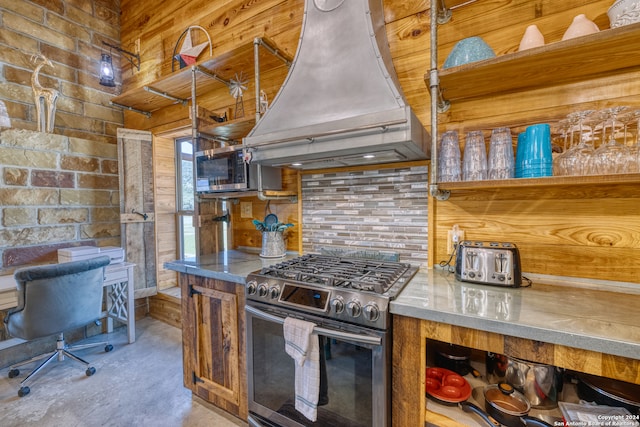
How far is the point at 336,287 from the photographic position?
1.20 metres

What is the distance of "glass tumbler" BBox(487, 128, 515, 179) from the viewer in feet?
4.17

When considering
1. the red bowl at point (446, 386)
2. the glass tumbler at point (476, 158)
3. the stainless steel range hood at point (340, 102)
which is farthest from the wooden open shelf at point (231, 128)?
the red bowl at point (446, 386)

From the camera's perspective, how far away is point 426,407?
1100 millimetres

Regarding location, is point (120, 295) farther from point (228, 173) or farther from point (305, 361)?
point (305, 361)

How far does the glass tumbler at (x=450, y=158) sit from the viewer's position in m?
1.40

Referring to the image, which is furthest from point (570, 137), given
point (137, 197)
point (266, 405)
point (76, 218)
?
point (76, 218)

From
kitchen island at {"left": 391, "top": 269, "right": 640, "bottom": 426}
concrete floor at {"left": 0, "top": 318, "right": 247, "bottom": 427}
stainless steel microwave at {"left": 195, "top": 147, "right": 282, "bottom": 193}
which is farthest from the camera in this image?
stainless steel microwave at {"left": 195, "top": 147, "right": 282, "bottom": 193}

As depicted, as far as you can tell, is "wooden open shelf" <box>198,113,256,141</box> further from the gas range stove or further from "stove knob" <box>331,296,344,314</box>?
"stove knob" <box>331,296,344,314</box>

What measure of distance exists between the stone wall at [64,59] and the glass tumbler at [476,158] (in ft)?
11.2

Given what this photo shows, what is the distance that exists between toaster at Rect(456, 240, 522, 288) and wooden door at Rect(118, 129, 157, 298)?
308cm

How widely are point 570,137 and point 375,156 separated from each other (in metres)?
0.88

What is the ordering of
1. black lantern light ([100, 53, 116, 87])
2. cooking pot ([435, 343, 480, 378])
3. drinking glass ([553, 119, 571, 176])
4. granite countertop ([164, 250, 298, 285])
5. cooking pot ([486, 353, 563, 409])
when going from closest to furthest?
cooking pot ([486, 353, 563, 409]) → drinking glass ([553, 119, 571, 176]) → cooking pot ([435, 343, 480, 378]) → granite countertop ([164, 250, 298, 285]) → black lantern light ([100, 53, 116, 87])

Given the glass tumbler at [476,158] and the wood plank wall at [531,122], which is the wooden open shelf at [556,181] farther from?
the wood plank wall at [531,122]

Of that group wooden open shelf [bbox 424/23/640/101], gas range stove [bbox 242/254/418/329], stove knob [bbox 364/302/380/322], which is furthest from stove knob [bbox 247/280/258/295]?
wooden open shelf [bbox 424/23/640/101]
